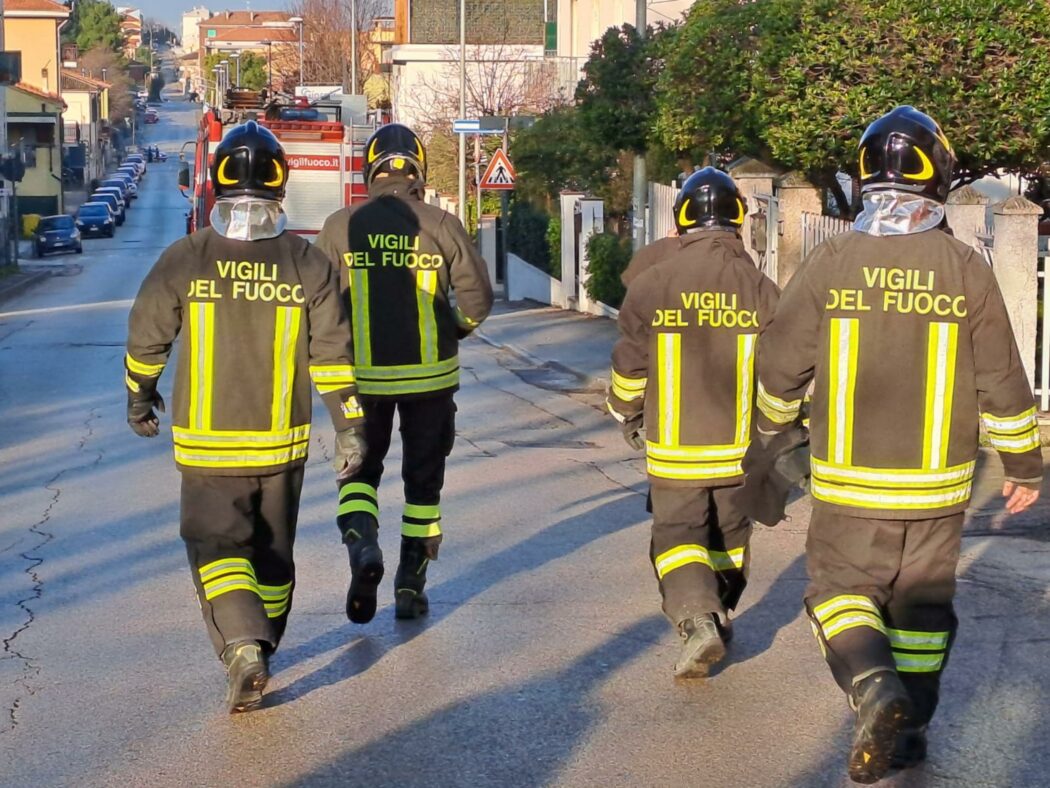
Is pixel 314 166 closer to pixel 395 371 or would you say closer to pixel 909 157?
pixel 395 371

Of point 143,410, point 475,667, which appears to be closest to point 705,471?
point 475,667

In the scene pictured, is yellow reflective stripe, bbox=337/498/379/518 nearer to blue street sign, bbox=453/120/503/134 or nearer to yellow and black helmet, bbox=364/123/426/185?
yellow and black helmet, bbox=364/123/426/185

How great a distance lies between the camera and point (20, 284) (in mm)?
35438

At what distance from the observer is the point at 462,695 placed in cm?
569

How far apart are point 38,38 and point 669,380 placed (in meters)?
89.4

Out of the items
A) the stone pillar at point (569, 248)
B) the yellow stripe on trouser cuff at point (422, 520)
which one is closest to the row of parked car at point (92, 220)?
the stone pillar at point (569, 248)

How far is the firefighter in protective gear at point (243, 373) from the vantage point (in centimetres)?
552

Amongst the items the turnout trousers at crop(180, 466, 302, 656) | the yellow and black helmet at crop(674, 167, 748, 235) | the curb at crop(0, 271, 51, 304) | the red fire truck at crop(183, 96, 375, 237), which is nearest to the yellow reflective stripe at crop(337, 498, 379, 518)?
the turnout trousers at crop(180, 466, 302, 656)

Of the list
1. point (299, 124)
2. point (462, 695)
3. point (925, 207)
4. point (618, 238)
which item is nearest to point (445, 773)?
point (462, 695)

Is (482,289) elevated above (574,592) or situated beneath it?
elevated above

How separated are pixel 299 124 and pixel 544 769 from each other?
2197cm

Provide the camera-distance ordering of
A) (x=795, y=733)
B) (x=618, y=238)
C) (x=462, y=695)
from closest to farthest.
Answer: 1. (x=795, y=733)
2. (x=462, y=695)
3. (x=618, y=238)

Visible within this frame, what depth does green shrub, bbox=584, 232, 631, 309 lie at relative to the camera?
21797mm

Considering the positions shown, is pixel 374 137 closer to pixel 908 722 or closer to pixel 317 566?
pixel 317 566
